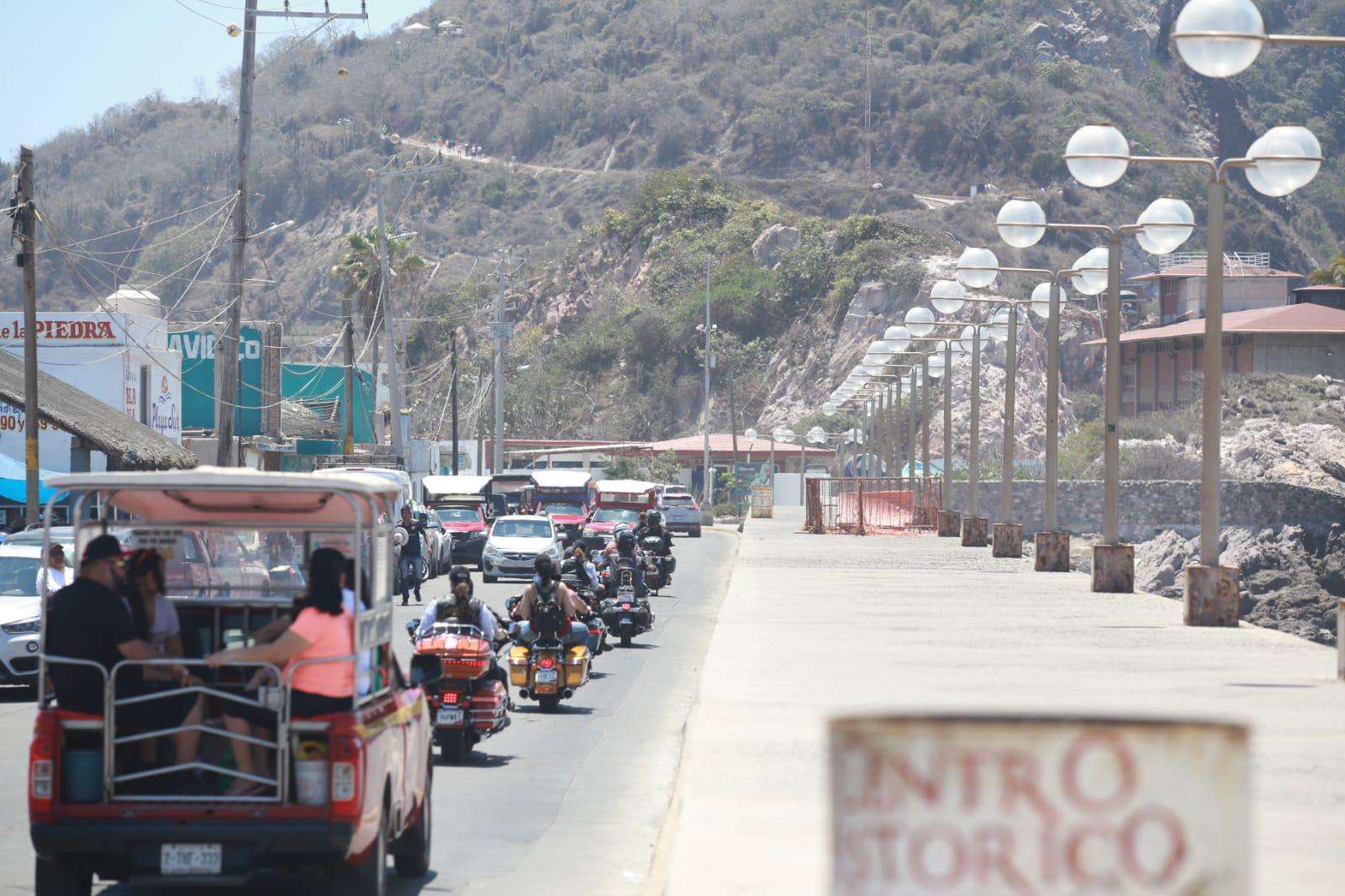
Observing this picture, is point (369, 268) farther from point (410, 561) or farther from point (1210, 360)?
point (1210, 360)

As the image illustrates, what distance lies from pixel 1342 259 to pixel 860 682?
3597 inches

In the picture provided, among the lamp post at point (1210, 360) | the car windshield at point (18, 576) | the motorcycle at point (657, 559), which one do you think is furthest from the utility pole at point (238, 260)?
the lamp post at point (1210, 360)

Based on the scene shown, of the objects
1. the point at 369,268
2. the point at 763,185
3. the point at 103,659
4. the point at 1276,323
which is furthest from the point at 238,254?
the point at 763,185

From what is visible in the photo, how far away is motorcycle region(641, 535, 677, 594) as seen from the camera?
32375mm

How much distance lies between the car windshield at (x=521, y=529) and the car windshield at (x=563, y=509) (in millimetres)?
9198

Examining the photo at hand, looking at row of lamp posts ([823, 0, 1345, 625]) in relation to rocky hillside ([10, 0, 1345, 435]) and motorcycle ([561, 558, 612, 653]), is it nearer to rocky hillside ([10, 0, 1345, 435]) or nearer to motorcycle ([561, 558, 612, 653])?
motorcycle ([561, 558, 612, 653])

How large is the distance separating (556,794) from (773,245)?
118 m

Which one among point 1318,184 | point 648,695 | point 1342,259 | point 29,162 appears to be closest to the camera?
point 648,695

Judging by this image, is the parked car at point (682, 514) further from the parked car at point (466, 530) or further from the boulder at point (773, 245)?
the boulder at point (773, 245)

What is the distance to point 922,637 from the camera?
19.1 m

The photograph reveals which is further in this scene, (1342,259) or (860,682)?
(1342,259)

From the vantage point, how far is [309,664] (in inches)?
292

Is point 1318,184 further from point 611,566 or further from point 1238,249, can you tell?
point 611,566

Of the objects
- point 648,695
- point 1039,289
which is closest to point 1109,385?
point 1039,289
